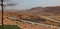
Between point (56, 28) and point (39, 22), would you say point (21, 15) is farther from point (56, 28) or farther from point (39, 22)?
point (56, 28)

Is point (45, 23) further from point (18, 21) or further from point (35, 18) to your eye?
point (18, 21)

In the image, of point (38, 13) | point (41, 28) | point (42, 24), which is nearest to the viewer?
point (41, 28)

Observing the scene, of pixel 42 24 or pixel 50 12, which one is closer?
pixel 42 24

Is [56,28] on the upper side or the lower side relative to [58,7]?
lower

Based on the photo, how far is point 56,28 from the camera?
596 centimetres

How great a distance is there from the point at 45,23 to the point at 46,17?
1.01 ft

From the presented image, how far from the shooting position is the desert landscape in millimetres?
6264

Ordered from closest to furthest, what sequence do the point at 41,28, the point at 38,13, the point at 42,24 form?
the point at 41,28 → the point at 42,24 → the point at 38,13

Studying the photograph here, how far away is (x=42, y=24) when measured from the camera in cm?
625

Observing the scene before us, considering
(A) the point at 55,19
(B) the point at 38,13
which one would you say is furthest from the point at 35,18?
(A) the point at 55,19

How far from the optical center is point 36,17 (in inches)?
259

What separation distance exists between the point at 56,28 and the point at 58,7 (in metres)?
0.98

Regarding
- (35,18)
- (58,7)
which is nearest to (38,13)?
(35,18)

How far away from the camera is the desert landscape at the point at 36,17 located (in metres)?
6.26
